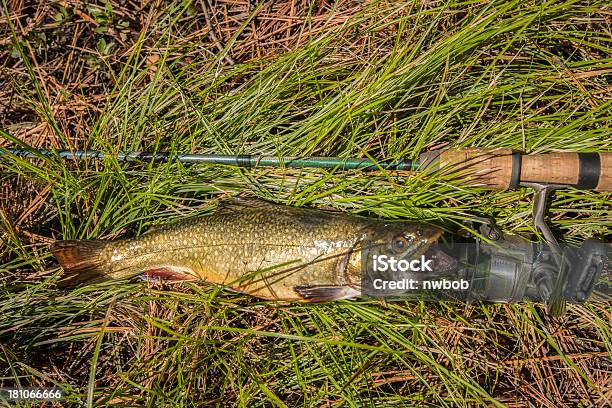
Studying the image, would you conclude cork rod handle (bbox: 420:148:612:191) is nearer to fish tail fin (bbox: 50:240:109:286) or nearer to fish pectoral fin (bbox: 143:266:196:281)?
fish pectoral fin (bbox: 143:266:196:281)

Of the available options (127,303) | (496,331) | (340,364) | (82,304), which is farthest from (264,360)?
(496,331)

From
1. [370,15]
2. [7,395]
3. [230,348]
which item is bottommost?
[7,395]

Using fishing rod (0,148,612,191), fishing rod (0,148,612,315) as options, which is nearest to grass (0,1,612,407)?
fishing rod (0,148,612,191)

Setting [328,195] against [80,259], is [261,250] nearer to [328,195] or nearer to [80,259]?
[328,195]

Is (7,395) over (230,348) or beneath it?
beneath

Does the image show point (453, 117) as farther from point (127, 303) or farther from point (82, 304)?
point (82, 304)

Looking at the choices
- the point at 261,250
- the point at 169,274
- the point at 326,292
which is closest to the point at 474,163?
the point at 326,292

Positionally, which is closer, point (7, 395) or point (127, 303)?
point (7, 395)

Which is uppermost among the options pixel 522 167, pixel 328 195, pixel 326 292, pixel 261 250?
pixel 522 167
